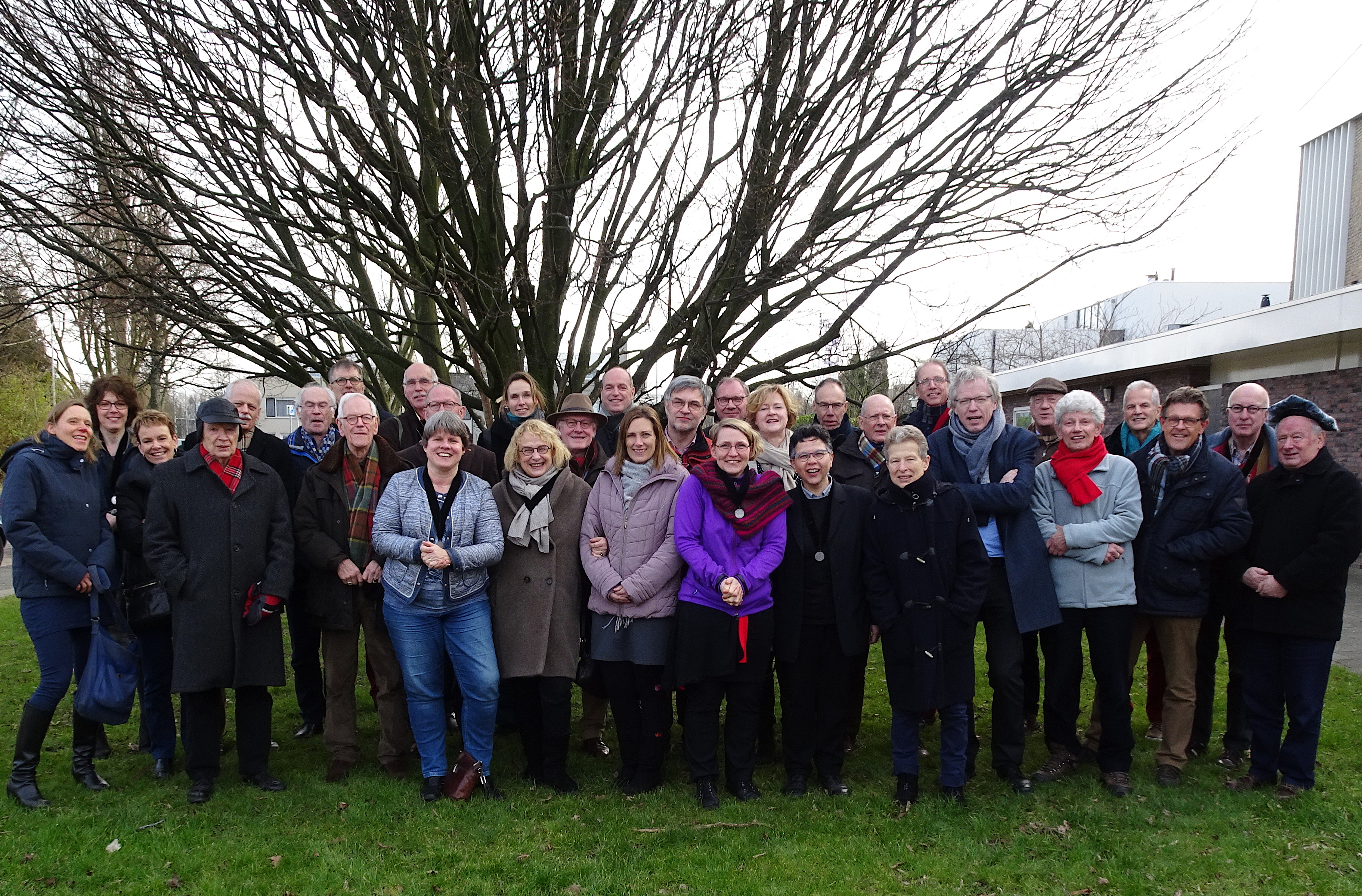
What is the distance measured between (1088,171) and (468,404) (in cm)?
636

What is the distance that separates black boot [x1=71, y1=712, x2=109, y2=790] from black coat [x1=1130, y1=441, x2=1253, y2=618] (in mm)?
6011

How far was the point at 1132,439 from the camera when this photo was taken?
546cm

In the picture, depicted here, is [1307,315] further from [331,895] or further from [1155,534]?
[331,895]

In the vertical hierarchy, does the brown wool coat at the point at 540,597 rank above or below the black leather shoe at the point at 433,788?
above

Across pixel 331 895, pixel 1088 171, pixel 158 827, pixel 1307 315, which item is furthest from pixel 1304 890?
pixel 1307 315

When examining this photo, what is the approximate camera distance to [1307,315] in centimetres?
1291

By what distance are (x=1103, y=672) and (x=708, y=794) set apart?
228cm

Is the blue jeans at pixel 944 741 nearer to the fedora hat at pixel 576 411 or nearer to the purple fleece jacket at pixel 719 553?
the purple fleece jacket at pixel 719 553

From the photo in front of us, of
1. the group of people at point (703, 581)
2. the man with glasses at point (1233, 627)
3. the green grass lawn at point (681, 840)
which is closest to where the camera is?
the green grass lawn at point (681, 840)

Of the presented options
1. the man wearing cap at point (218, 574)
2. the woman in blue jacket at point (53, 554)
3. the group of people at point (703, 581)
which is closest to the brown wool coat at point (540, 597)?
the group of people at point (703, 581)

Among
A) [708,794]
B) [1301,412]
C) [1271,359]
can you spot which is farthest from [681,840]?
[1271,359]

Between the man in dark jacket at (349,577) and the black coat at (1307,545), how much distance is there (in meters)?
4.86

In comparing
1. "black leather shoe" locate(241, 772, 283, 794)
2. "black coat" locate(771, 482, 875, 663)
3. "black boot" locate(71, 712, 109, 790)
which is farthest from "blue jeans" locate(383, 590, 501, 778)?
"black boot" locate(71, 712, 109, 790)

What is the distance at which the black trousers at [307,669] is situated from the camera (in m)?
5.68
